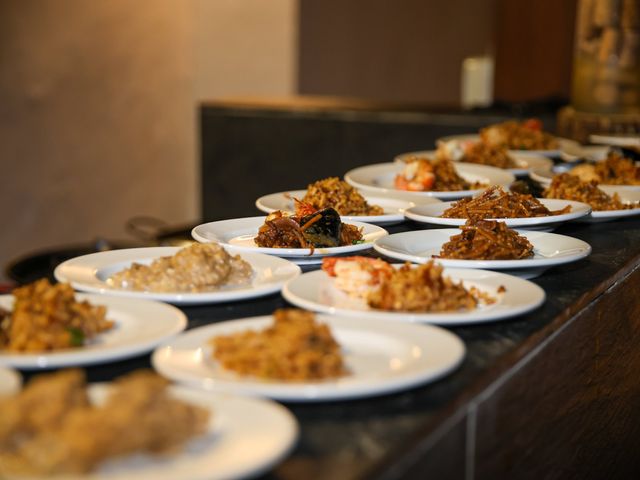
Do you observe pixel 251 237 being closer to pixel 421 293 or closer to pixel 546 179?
pixel 421 293

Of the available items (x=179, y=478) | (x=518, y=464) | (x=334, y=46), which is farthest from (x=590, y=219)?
(x=334, y=46)

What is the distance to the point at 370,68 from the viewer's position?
28.6 ft

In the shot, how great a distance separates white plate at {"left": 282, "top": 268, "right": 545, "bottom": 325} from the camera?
159 centimetres

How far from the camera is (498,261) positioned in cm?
195

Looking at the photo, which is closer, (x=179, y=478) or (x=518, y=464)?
(x=179, y=478)

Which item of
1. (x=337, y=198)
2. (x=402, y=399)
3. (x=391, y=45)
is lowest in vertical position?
(x=402, y=399)

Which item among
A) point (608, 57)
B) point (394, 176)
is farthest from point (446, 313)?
point (608, 57)

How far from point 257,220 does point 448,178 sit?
0.89 metres

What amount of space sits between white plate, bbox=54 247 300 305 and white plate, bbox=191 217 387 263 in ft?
0.31

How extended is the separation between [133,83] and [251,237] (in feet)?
16.7

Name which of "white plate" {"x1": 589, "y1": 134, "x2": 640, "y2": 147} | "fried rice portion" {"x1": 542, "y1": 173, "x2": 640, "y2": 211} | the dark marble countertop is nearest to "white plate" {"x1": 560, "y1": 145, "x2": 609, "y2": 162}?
"white plate" {"x1": 589, "y1": 134, "x2": 640, "y2": 147}

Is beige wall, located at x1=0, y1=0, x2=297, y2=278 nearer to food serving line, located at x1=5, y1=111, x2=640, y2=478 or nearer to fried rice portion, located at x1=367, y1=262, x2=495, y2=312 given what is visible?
food serving line, located at x1=5, y1=111, x2=640, y2=478

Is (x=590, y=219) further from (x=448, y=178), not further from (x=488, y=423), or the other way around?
(x=488, y=423)

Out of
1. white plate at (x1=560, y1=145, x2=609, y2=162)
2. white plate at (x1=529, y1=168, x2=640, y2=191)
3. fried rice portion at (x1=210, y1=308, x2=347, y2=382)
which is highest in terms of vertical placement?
white plate at (x1=560, y1=145, x2=609, y2=162)
